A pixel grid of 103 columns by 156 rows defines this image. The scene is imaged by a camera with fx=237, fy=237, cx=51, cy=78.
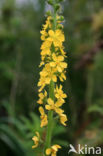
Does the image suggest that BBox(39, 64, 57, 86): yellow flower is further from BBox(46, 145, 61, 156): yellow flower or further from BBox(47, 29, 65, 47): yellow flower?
BBox(46, 145, 61, 156): yellow flower

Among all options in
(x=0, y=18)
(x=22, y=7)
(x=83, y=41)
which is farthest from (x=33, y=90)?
(x=22, y=7)

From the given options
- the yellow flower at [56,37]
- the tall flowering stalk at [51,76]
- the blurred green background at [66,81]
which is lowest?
the tall flowering stalk at [51,76]

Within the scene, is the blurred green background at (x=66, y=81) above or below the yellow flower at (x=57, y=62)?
above

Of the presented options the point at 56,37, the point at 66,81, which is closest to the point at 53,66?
the point at 56,37

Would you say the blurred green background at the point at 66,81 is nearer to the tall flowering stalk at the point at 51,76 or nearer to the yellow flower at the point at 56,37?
the tall flowering stalk at the point at 51,76

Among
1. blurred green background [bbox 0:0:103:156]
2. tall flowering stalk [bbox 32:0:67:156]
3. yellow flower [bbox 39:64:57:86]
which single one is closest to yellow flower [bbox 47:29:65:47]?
tall flowering stalk [bbox 32:0:67:156]

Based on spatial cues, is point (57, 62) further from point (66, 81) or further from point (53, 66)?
point (66, 81)

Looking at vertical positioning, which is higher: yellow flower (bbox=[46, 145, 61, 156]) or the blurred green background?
the blurred green background

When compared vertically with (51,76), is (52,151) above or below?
below

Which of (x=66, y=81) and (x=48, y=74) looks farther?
(x=66, y=81)

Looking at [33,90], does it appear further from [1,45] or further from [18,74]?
[1,45]

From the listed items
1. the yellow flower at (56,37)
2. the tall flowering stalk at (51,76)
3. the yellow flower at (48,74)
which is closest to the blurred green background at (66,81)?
the tall flowering stalk at (51,76)

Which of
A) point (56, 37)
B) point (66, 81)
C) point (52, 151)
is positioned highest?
point (66, 81)
